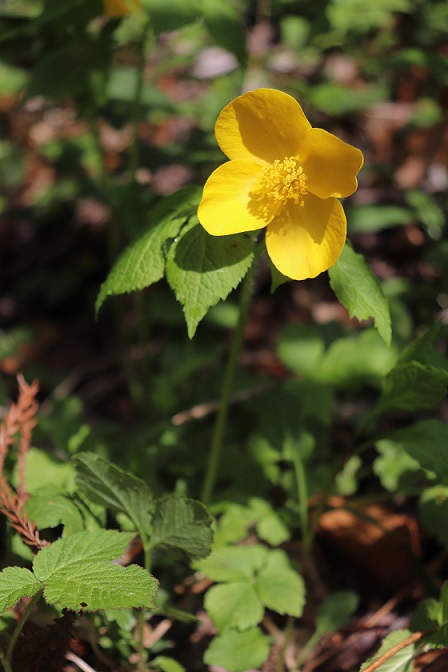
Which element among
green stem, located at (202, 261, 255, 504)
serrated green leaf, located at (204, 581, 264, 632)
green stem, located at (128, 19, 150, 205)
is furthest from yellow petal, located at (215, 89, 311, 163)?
serrated green leaf, located at (204, 581, 264, 632)

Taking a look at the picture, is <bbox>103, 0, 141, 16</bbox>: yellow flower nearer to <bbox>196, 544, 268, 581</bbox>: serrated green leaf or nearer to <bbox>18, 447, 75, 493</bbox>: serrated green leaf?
<bbox>18, 447, 75, 493</bbox>: serrated green leaf

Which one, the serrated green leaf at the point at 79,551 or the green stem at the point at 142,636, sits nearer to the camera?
the serrated green leaf at the point at 79,551

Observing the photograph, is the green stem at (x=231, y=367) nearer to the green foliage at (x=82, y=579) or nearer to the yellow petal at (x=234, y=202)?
the yellow petal at (x=234, y=202)

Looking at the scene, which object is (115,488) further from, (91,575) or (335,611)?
(335,611)

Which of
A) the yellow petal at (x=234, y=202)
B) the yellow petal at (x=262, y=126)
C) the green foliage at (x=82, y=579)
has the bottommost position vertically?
the green foliage at (x=82, y=579)

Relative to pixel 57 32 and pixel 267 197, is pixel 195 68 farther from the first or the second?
pixel 267 197

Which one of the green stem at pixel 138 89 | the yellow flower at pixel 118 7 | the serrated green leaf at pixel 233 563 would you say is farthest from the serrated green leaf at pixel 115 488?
the yellow flower at pixel 118 7
